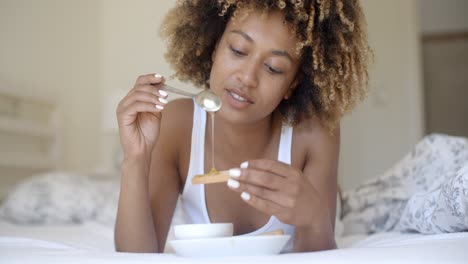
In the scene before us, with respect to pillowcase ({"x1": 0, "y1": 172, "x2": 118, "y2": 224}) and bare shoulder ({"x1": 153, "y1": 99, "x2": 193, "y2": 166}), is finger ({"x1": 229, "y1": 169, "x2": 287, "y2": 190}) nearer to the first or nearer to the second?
bare shoulder ({"x1": 153, "y1": 99, "x2": 193, "y2": 166})

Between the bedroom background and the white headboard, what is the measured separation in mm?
11

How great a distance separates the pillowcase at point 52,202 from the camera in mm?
2160

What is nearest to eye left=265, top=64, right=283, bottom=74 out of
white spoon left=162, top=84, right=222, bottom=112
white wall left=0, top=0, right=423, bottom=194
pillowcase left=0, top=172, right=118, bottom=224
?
white spoon left=162, top=84, right=222, bottom=112

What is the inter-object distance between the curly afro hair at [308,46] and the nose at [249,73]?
0.11 metres

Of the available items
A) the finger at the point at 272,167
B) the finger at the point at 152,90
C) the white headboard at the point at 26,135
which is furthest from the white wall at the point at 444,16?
the finger at the point at 272,167

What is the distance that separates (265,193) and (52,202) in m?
1.49

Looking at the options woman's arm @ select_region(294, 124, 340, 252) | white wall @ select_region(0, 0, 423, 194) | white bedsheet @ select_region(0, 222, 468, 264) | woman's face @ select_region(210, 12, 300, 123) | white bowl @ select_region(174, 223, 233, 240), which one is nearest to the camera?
white bedsheet @ select_region(0, 222, 468, 264)

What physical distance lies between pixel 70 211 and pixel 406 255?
5.27 ft

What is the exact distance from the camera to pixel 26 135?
287 cm

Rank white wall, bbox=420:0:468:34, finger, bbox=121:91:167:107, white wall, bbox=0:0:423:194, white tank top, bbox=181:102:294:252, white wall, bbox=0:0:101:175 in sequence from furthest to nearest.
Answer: white wall, bbox=420:0:468:34
white wall, bbox=0:0:423:194
white wall, bbox=0:0:101:175
white tank top, bbox=181:102:294:252
finger, bbox=121:91:167:107

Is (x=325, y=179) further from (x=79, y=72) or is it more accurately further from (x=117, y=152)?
(x=79, y=72)

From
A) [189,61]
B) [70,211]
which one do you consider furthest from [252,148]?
[70,211]

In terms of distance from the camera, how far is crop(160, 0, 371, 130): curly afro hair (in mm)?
1294

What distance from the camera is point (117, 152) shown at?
10.7 ft
